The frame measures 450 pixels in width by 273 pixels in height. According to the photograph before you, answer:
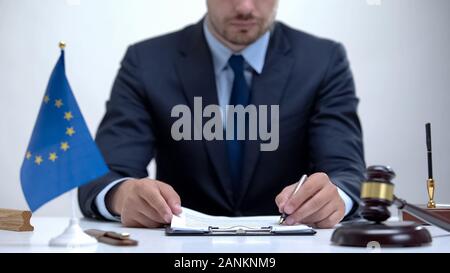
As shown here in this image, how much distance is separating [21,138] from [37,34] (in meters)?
0.39

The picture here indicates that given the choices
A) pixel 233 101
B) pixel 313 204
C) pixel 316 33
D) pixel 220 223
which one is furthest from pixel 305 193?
pixel 316 33

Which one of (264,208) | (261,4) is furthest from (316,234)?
(261,4)

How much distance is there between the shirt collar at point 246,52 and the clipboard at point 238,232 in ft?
3.61

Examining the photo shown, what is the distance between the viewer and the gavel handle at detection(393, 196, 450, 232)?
4.21 feet

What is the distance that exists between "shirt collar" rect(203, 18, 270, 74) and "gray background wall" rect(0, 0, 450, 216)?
0.48ft

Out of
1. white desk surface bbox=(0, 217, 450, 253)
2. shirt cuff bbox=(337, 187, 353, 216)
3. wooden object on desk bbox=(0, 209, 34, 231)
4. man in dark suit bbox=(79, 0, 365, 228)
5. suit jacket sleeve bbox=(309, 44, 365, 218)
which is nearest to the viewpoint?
white desk surface bbox=(0, 217, 450, 253)

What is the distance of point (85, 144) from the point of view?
4.44 ft

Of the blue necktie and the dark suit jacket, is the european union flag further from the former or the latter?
the blue necktie

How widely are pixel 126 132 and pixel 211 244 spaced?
112cm

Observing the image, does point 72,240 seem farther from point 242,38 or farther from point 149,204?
point 242,38

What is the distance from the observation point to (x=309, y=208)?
1604 mm

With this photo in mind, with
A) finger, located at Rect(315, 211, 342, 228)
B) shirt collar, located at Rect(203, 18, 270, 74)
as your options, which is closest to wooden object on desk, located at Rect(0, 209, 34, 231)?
finger, located at Rect(315, 211, 342, 228)

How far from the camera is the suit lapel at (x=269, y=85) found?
2.40m
